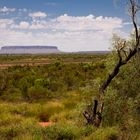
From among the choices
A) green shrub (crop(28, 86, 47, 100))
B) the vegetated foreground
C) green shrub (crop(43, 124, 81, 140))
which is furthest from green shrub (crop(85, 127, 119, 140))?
green shrub (crop(28, 86, 47, 100))

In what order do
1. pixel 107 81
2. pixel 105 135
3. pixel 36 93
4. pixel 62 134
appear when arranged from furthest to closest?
pixel 36 93
pixel 107 81
pixel 62 134
pixel 105 135

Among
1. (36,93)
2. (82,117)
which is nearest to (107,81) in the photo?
(82,117)

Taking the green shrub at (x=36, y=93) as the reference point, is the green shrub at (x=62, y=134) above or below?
above

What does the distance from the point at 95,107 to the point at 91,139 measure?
124 inches

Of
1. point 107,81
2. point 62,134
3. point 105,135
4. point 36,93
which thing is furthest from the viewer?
point 36,93

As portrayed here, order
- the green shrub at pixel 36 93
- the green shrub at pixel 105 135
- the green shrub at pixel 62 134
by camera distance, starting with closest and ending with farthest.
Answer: the green shrub at pixel 105 135 < the green shrub at pixel 62 134 < the green shrub at pixel 36 93

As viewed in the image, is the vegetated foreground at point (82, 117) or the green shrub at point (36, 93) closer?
the vegetated foreground at point (82, 117)

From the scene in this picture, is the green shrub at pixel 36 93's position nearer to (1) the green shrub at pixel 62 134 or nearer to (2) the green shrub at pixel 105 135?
(1) the green shrub at pixel 62 134

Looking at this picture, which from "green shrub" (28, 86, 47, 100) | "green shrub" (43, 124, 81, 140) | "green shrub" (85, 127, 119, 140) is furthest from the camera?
"green shrub" (28, 86, 47, 100)

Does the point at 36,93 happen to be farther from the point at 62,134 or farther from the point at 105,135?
the point at 105,135

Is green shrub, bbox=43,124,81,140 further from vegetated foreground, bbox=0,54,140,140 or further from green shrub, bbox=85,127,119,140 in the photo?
green shrub, bbox=85,127,119,140

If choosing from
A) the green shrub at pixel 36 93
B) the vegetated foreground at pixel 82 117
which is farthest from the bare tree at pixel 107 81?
the green shrub at pixel 36 93

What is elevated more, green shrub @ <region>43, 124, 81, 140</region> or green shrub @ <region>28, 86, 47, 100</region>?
green shrub @ <region>43, 124, 81, 140</region>

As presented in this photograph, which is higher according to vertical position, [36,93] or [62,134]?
[62,134]
